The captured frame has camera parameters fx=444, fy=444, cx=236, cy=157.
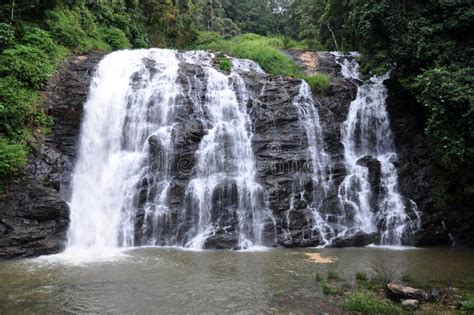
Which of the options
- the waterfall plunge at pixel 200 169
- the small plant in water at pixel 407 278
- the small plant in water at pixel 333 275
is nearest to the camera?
the small plant in water at pixel 407 278

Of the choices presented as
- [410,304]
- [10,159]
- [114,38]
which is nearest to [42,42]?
[10,159]

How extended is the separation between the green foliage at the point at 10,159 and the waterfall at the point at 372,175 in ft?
35.9

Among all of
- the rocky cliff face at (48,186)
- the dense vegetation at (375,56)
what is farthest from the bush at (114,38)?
the rocky cliff face at (48,186)

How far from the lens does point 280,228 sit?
15164 mm

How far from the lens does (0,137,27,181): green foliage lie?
1361 cm

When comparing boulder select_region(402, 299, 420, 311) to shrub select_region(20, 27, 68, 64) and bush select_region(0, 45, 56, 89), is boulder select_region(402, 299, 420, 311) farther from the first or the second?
shrub select_region(20, 27, 68, 64)

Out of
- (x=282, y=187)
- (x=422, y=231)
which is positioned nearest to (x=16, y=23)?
(x=282, y=187)

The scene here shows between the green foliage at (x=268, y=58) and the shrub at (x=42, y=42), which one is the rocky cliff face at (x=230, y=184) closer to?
the shrub at (x=42, y=42)

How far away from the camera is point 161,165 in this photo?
1605cm

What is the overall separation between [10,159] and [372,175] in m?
12.5

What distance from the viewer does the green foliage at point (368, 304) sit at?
292 inches

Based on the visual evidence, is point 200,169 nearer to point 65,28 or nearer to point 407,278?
point 407,278

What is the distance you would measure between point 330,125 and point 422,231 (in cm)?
550

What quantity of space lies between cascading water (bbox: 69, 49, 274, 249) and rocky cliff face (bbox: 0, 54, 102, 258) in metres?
0.44
